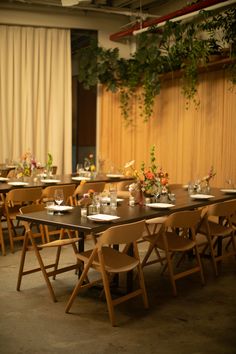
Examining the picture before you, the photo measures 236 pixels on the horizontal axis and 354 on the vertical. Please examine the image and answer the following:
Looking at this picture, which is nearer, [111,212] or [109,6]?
[111,212]

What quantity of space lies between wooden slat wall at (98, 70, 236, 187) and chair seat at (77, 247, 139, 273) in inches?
159

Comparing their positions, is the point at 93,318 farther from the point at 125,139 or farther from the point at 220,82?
the point at 125,139

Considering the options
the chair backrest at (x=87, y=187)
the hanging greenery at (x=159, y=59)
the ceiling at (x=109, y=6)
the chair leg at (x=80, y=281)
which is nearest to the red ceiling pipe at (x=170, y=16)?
the hanging greenery at (x=159, y=59)

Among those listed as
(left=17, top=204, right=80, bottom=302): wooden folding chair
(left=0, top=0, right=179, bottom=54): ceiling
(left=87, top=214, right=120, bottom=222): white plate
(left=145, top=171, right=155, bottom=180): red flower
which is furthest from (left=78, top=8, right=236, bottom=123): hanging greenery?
(left=17, top=204, right=80, bottom=302): wooden folding chair

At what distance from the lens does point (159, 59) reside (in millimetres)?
8484

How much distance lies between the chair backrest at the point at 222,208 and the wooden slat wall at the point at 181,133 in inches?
107

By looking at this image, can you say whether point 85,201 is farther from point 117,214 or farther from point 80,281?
Result: point 80,281

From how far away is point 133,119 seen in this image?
31.6ft

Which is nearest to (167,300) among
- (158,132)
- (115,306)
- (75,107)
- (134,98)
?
(115,306)

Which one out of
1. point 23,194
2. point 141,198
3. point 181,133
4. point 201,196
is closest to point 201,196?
point 201,196

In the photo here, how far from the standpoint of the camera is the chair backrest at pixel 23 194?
19.1 feet

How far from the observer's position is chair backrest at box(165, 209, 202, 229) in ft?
14.5

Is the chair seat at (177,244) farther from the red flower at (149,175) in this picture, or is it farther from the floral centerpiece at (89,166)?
the floral centerpiece at (89,166)

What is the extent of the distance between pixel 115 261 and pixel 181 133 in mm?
4935
